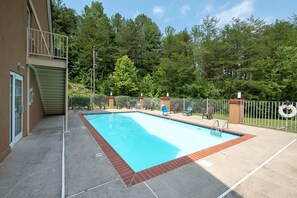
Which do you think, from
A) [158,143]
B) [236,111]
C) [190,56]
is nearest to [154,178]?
[158,143]

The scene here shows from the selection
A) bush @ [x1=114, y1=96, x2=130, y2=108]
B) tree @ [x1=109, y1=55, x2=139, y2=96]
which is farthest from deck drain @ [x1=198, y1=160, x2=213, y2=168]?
tree @ [x1=109, y1=55, x2=139, y2=96]

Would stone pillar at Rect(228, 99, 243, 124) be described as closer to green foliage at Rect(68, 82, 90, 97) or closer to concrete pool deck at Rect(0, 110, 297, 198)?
concrete pool deck at Rect(0, 110, 297, 198)

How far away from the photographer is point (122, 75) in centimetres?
2509

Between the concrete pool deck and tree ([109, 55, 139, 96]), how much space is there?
20.5m

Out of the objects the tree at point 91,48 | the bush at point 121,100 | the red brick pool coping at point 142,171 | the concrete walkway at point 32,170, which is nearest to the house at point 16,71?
the concrete walkway at point 32,170

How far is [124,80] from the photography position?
2486 centimetres

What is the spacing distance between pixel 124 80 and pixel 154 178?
74.7ft

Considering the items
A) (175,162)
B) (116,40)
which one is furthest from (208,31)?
(175,162)

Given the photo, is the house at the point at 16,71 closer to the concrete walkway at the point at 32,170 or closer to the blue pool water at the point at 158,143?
the concrete walkway at the point at 32,170

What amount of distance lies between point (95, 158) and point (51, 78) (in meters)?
5.56

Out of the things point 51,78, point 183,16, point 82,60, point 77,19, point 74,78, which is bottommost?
point 51,78

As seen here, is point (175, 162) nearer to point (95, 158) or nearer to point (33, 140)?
point (95, 158)

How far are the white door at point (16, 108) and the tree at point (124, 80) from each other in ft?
63.6

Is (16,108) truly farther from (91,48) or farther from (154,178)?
(91,48)
